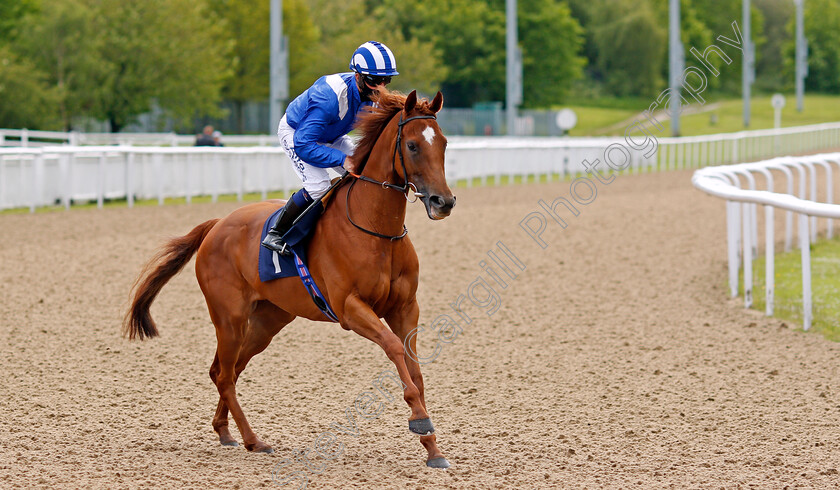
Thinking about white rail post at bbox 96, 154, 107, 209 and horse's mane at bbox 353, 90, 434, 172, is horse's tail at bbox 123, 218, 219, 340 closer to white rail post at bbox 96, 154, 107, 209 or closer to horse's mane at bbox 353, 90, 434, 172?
horse's mane at bbox 353, 90, 434, 172

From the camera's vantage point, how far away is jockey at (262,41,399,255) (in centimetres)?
493

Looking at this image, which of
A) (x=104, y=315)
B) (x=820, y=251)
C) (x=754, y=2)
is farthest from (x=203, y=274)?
(x=754, y=2)

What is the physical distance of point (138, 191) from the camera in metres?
17.6

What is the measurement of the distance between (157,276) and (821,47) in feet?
262

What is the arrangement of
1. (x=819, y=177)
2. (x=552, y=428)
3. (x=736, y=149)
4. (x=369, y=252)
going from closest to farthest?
(x=369, y=252) < (x=552, y=428) < (x=819, y=177) < (x=736, y=149)

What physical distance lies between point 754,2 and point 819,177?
7438 centimetres

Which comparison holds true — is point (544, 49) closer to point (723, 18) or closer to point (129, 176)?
point (723, 18)

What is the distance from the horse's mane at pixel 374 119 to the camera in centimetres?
480

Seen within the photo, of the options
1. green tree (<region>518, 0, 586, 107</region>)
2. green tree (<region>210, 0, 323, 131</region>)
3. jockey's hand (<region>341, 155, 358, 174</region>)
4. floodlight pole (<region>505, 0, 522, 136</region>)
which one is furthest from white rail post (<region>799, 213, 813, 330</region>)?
green tree (<region>518, 0, 586, 107</region>)

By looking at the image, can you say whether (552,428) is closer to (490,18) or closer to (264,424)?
(264,424)

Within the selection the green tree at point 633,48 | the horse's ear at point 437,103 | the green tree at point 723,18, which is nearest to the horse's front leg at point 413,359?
the horse's ear at point 437,103

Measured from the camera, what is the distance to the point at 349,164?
497 centimetres

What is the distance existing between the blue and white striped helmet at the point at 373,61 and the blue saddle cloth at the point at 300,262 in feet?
2.31

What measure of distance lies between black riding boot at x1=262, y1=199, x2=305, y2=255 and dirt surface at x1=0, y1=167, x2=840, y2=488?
0.98 m
